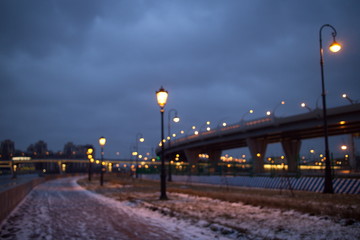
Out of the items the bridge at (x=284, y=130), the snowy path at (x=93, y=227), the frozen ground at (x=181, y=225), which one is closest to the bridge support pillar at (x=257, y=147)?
the bridge at (x=284, y=130)

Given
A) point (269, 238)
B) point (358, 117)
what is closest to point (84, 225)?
point (269, 238)

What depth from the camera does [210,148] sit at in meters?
106

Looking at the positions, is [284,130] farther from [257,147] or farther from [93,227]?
[93,227]

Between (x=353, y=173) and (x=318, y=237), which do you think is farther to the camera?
(x=353, y=173)

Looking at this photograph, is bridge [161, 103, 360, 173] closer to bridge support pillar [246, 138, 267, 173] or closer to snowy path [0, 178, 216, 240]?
bridge support pillar [246, 138, 267, 173]

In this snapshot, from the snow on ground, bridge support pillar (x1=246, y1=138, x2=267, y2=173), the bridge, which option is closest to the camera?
the snow on ground

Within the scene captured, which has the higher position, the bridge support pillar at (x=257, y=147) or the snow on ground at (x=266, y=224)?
the bridge support pillar at (x=257, y=147)

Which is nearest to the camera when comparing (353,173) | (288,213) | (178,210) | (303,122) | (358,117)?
(288,213)

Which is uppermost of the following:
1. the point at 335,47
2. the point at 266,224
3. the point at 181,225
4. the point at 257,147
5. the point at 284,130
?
the point at 335,47

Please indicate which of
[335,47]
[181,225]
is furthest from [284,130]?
[181,225]

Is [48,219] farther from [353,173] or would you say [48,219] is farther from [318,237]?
[353,173]

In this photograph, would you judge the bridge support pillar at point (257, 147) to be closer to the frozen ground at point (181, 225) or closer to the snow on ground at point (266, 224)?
the snow on ground at point (266, 224)

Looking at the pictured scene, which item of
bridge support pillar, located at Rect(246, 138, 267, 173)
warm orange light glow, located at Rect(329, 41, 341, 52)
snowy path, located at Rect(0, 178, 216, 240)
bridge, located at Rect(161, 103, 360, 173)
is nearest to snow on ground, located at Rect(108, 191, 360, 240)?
snowy path, located at Rect(0, 178, 216, 240)

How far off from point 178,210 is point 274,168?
61.8 ft
